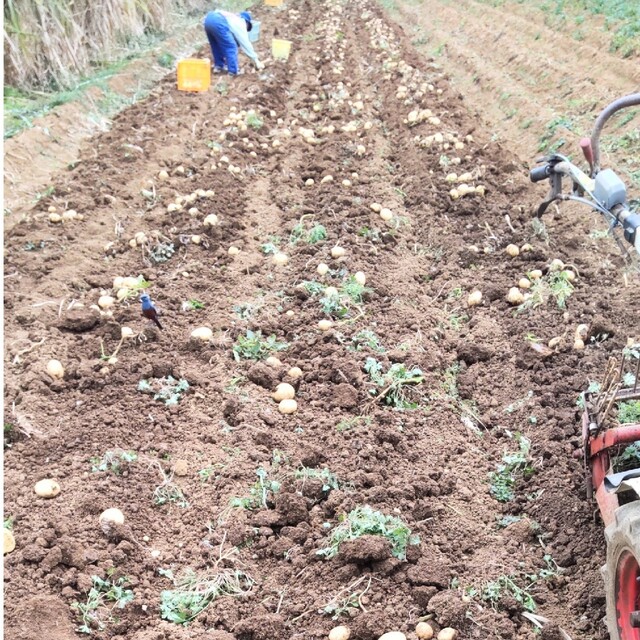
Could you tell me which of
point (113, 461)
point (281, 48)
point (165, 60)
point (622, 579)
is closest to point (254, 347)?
point (113, 461)

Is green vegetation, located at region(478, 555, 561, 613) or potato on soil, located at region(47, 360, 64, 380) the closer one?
green vegetation, located at region(478, 555, 561, 613)

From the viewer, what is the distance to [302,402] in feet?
12.1

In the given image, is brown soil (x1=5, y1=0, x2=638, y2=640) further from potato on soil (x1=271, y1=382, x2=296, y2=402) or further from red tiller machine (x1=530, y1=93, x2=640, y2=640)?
red tiller machine (x1=530, y1=93, x2=640, y2=640)

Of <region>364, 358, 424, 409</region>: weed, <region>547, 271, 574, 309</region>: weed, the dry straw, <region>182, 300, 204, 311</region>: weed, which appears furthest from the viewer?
the dry straw

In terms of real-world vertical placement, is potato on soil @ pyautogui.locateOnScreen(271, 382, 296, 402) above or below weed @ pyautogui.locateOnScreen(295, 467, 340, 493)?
above

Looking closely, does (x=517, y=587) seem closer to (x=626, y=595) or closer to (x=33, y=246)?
(x=626, y=595)

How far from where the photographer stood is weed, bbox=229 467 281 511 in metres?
3.02

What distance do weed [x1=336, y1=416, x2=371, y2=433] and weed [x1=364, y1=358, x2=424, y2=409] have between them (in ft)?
0.52

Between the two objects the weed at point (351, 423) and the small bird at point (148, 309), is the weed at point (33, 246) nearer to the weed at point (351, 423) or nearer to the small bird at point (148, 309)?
the small bird at point (148, 309)

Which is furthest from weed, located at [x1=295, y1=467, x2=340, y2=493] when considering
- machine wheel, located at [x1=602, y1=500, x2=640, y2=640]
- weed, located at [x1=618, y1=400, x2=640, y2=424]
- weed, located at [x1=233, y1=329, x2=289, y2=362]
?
weed, located at [x1=618, y1=400, x2=640, y2=424]

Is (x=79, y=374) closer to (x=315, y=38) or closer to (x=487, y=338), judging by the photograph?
(x=487, y=338)

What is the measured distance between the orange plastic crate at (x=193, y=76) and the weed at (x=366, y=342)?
6666 millimetres

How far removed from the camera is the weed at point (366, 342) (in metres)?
3.96

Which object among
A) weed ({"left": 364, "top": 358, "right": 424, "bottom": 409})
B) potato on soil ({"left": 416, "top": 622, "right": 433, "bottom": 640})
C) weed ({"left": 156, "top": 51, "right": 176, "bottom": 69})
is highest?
weed ({"left": 156, "top": 51, "right": 176, "bottom": 69})
